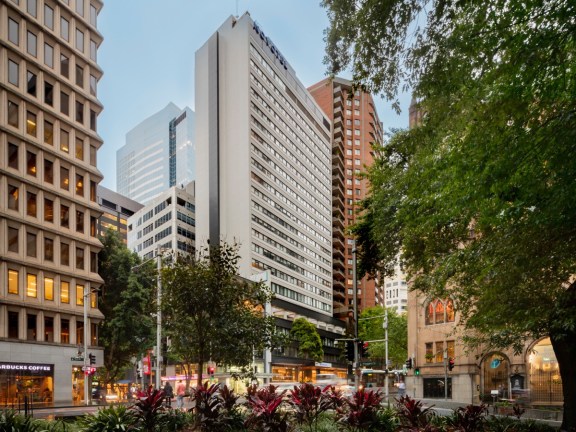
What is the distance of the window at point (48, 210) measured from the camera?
160 ft

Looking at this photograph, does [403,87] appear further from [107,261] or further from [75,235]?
[107,261]

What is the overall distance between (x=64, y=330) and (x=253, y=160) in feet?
185

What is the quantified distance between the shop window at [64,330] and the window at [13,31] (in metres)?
23.4

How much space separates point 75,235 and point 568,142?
158ft

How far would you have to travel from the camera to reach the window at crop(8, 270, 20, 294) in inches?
1754

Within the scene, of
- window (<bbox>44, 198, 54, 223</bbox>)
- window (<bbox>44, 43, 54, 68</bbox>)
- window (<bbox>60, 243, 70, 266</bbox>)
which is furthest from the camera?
window (<bbox>60, 243, 70, 266</bbox>)

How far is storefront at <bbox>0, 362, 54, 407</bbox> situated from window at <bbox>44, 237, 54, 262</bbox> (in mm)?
8700

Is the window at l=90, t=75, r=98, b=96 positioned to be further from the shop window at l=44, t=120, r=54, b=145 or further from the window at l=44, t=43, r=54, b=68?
the shop window at l=44, t=120, r=54, b=145

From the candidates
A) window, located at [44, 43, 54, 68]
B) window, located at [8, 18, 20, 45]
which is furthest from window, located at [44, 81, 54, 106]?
window, located at [8, 18, 20, 45]

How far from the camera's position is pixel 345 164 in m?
164

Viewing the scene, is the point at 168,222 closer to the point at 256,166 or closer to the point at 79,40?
the point at 256,166

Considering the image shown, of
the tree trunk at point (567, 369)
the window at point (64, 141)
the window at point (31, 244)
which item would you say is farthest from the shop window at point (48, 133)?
the tree trunk at point (567, 369)

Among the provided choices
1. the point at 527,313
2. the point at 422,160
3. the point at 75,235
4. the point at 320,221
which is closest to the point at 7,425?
the point at 422,160

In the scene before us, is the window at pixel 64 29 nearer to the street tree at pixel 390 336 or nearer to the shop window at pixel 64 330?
the shop window at pixel 64 330
